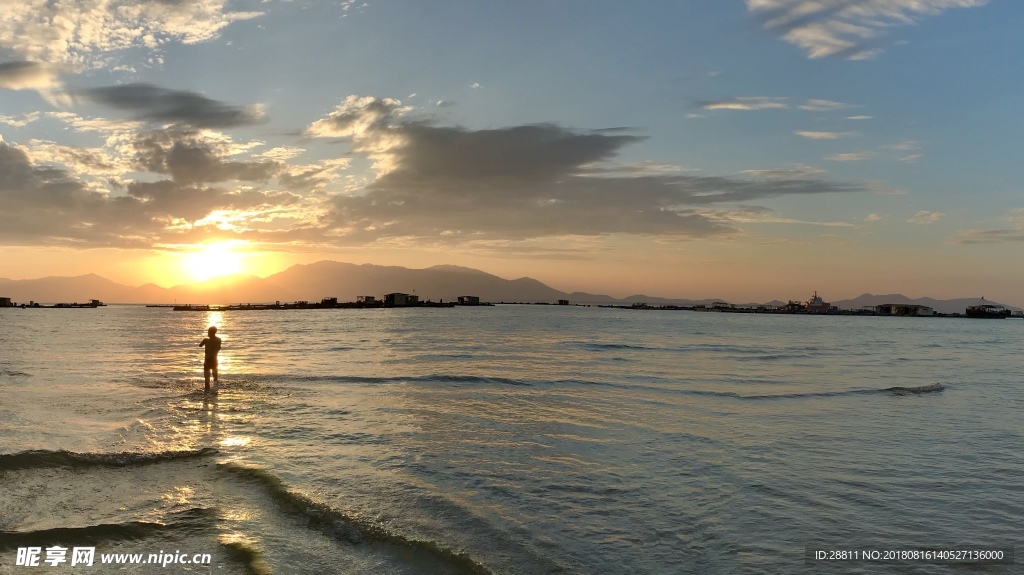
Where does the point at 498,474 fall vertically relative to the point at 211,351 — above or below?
below

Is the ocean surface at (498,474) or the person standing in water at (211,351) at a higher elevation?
the person standing in water at (211,351)

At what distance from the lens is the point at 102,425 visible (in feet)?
47.4

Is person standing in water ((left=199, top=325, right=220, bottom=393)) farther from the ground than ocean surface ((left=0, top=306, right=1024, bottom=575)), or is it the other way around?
person standing in water ((left=199, top=325, right=220, bottom=393))

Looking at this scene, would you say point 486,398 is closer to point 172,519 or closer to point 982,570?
point 172,519

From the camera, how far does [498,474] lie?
446 inches

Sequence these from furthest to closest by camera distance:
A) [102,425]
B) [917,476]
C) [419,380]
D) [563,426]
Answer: [419,380] < [563,426] < [102,425] < [917,476]

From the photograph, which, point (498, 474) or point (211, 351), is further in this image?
Answer: point (211, 351)

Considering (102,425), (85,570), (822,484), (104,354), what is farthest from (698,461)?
(104,354)

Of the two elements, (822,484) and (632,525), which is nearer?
(632,525)

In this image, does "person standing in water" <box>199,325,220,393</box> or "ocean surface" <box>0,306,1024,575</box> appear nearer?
"ocean surface" <box>0,306,1024,575</box>

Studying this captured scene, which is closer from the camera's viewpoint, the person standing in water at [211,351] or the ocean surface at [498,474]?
the ocean surface at [498,474]

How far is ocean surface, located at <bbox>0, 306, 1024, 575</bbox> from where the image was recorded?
780cm

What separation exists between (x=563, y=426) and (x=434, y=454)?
15.5ft

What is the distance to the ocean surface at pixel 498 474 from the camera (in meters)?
7.80
